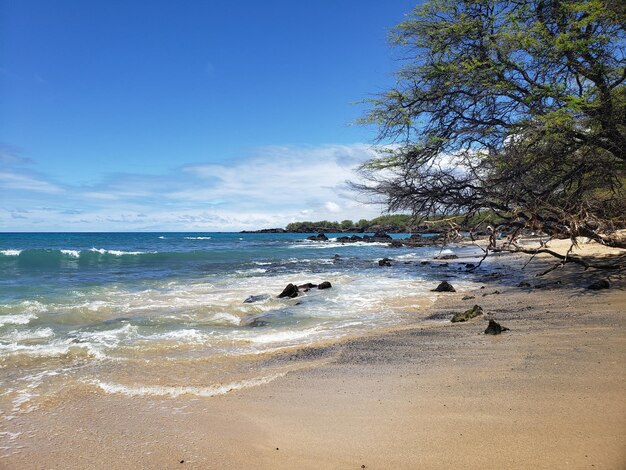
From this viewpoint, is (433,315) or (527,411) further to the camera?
(433,315)

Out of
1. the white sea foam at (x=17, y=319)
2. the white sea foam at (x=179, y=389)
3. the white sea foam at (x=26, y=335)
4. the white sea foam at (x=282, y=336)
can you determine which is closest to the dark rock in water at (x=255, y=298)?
the white sea foam at (x=282, y=336)

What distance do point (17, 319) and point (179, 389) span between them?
6.74 meters

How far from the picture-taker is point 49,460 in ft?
10.3

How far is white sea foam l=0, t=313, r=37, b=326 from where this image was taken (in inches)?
342

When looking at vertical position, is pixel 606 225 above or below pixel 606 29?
below

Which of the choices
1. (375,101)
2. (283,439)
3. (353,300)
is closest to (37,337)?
(283,439)

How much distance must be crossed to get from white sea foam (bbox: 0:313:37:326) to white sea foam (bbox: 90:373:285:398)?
17.7 ft

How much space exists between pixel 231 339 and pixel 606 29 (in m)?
11.1

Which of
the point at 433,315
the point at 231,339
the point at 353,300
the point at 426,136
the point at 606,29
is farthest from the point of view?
the point at 426,136

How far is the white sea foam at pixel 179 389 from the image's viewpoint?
448 cm

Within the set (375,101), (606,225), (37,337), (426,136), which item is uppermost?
(375,101)

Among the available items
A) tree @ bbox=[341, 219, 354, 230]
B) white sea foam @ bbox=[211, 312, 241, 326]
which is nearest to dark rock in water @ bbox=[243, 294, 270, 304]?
white sea foam @ bbox=[211, 312, 241, 326]

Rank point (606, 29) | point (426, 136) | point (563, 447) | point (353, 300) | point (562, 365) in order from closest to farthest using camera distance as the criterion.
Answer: point (563, 447)
point (562, 365)
point (606, 29)
point (353, 300)
point (426, 136)

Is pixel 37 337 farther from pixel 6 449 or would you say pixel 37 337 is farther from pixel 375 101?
pixel 375 101
